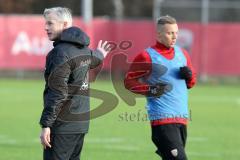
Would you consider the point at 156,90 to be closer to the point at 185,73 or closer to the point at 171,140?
the point at 185,73

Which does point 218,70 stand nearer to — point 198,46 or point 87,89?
point 198,46

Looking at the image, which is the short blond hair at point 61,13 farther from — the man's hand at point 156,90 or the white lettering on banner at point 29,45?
the white lettering on banner at point 29,45

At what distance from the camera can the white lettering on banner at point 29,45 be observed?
3030 centimetres

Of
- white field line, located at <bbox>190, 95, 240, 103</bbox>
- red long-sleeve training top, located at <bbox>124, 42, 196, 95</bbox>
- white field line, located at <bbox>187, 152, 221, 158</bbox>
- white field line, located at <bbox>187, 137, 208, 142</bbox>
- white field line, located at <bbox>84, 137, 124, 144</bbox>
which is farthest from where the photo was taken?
white field line, located at <bbox>190, 95, 240, 103</bbox>

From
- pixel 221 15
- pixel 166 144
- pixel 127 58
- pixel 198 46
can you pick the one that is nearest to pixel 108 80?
pixel 127 58

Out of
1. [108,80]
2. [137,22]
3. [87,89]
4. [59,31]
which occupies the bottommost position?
[108,80]

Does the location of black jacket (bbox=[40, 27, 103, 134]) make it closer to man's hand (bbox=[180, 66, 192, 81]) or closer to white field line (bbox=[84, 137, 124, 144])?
man's hand (bbox=[180, 66, 192, 81])

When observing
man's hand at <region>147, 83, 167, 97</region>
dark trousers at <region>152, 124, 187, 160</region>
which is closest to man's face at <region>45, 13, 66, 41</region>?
man's hand at <region>147, 83, 167, 97</region>

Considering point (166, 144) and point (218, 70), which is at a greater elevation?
point (166, 144)

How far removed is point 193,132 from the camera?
1470 cm

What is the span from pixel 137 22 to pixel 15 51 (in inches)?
208

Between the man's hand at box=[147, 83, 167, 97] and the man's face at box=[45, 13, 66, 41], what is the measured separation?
5.25 ft

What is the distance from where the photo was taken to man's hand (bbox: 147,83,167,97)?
26.3 feet

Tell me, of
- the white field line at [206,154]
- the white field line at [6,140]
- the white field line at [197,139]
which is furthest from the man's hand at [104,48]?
the white field line at [197,139]
